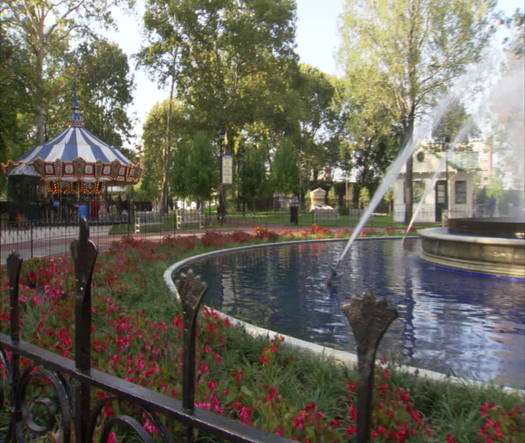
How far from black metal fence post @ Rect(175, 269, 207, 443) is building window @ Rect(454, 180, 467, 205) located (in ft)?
131

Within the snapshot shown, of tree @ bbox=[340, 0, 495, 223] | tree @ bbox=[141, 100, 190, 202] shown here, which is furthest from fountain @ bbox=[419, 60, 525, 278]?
tree @ bbox=[141, 100, 190, 202]

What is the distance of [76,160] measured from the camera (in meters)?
23.2

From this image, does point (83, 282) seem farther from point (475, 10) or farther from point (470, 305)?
point (475, 10)

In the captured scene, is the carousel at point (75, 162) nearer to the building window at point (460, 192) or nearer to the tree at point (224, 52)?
the tree at point (224, 52)

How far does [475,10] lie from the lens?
30438 mm

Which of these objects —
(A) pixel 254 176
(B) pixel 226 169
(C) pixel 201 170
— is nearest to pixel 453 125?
(B) pixel 226 169

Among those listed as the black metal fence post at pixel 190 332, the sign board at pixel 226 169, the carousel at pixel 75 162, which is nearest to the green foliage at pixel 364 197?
the sign board at pixel 226 169

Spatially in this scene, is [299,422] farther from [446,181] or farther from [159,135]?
[159,135]

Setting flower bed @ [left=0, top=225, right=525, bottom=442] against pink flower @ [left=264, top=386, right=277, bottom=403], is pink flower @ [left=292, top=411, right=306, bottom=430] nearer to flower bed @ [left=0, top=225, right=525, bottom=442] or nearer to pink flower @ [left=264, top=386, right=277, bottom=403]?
flower bed @ [left=0, top=225, right=525, bottom=442]

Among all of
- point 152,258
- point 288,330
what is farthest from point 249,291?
point 152,258

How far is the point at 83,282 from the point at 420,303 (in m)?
7.90

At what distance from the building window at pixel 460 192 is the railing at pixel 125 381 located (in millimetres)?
39336

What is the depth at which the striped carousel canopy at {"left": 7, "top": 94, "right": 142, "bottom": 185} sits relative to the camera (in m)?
23.4

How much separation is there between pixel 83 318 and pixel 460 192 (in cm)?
→ 3998
